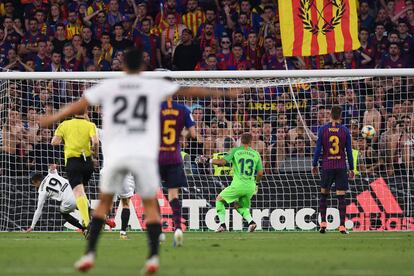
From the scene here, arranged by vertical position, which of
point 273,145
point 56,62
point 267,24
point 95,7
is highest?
point 95,7

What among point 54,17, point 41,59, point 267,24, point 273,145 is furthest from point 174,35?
point 273,145

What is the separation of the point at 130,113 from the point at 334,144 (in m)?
9.23

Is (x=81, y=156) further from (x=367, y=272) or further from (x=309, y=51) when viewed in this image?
(x=367, y=272)

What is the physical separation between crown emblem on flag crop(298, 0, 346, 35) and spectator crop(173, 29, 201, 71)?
352cm

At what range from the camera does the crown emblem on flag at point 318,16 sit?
20422 millimetres

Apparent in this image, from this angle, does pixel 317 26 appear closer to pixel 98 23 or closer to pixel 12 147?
pixel 98 23

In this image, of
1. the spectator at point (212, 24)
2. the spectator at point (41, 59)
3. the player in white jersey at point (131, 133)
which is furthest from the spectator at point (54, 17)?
the player in white jersey at point (131, 133)

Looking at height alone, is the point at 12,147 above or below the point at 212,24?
below

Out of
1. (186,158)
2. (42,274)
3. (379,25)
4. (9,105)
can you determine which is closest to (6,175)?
(9,105)

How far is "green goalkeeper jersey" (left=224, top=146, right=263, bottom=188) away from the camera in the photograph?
19.4 metres

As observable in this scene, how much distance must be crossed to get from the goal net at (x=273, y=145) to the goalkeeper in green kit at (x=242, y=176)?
37.3 inches

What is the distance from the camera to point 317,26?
2047 cm

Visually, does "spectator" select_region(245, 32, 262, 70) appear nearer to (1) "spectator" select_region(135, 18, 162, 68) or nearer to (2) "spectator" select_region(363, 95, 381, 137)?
(1) "spectator" select_region(135, 18, 162, 68)

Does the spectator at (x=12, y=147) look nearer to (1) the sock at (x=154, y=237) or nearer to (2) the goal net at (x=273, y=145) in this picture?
(2) the goal net at (x=273, y=145)
